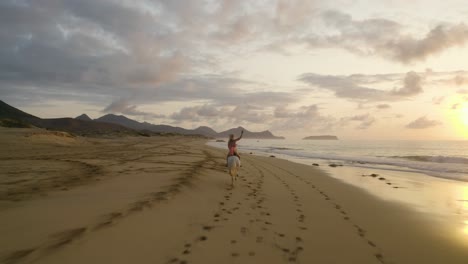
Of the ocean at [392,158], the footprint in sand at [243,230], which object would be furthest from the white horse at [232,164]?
the ocean at [392,158]

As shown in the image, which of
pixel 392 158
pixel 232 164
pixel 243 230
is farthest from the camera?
pixel 392 158

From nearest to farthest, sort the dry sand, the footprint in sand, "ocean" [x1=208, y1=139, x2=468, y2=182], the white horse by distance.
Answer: the dry sand
the footprint in sand
the white horse
"ocean" [x1=208, y1=139, x2=468, y2=182]

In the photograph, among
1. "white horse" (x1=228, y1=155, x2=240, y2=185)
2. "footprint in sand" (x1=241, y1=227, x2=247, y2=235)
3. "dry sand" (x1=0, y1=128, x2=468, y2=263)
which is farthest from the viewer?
"white horse" (x1=228, y1=155, x2=240, y2=185)

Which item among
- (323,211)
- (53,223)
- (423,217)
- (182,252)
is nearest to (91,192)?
(53,223)

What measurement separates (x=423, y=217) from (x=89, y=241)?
9525mm

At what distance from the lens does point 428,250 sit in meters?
6.55

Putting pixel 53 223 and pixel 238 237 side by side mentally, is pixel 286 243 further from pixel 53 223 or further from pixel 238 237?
pixel 53 223

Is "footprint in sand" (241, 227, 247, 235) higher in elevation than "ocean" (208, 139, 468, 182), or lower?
lower

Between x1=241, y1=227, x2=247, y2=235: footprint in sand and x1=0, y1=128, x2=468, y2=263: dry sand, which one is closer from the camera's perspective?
x1=0, y1=128, x2=468, y2=263: dry sand

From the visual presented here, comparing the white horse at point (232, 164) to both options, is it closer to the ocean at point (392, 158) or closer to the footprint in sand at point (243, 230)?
the footprint in sand at point (243, 230)

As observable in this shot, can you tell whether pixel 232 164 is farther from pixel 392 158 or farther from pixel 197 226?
pixel 392 158

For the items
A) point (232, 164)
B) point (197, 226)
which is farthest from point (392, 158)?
point (197, 226)

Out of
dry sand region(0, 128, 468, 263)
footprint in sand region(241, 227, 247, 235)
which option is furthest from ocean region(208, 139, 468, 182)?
footprint in sand region(241, 227, 247, 235)

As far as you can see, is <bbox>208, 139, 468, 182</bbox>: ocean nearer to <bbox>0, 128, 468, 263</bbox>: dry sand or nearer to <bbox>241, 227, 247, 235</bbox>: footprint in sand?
<bbox>0, 128, 468, 263</bbox>: dry sand
